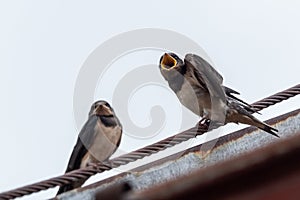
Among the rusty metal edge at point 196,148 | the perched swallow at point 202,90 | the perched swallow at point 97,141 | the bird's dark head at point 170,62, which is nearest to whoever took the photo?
the rusty metal edge at point 196,148

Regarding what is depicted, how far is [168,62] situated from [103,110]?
0.92m

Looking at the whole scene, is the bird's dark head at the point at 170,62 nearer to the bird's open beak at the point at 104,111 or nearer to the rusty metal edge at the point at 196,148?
the bird's open beak at the point at 104,111

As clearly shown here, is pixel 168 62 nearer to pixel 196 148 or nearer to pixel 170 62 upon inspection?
pixel 170 62

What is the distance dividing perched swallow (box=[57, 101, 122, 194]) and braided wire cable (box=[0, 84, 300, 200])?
1.73 meters

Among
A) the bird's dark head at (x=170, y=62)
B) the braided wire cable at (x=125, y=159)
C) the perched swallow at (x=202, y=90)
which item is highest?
the bird's dark head at (x=170, y=62)

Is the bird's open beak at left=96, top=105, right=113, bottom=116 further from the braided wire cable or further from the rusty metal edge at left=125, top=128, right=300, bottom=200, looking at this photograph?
the rusty metal edge at left=125, top=128, right=300, bottom=200

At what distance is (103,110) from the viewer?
7.73 metres

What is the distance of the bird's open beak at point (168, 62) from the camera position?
7.06 m

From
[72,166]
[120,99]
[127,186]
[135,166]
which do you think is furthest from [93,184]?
[127,186]

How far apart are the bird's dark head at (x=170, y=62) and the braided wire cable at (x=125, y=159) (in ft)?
4.44

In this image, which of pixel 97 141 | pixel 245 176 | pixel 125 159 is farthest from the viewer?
pixel 97 141

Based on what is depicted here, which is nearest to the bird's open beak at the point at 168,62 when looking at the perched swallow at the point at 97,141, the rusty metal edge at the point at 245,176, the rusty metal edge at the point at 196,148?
the perched swallow at the point at 97,141

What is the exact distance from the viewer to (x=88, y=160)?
737 centimetres

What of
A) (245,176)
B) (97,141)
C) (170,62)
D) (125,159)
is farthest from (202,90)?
(245,176)
